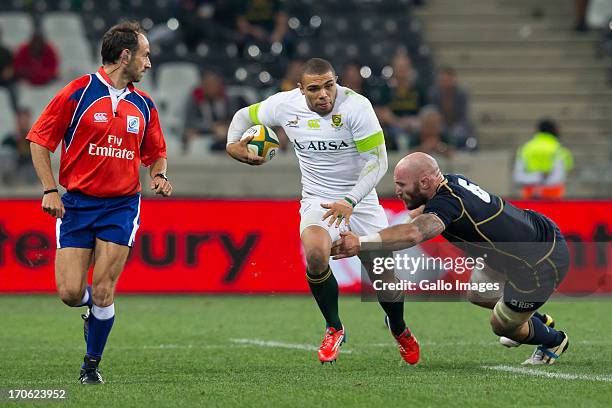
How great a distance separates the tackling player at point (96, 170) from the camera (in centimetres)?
809

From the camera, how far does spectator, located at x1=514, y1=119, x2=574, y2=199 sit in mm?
17875

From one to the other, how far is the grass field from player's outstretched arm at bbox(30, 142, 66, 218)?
1131 mm

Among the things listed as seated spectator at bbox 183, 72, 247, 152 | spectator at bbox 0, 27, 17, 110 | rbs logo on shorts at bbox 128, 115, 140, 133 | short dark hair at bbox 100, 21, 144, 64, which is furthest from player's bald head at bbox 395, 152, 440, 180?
spectator at bbox 0, 27, 17, 110

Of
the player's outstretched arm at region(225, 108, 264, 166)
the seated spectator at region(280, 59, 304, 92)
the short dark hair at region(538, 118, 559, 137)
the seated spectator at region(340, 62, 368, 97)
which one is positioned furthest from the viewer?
the seated spectator at region(340, 62, 368, 97)

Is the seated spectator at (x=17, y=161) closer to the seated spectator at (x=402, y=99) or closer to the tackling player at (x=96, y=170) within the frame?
the seated spectator at (x=402, y=99)

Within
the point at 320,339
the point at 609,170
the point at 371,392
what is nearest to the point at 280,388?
the point at 371,392

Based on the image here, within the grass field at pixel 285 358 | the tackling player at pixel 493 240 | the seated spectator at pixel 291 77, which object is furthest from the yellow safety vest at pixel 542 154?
the tackling player at pixel 493 240

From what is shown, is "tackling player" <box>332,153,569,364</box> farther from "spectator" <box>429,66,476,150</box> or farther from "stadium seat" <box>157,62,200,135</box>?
"stadium seat" <box>157,62,200,135</box>

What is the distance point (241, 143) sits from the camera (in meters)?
9.20

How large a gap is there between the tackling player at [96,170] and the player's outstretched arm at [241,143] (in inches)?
40.9

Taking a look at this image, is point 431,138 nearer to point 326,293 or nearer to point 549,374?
point 326,293

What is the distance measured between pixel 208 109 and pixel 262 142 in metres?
9.68

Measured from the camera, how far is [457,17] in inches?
914

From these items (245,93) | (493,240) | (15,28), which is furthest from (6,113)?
(493,240)
